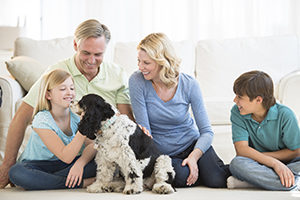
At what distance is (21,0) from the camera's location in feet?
16.8

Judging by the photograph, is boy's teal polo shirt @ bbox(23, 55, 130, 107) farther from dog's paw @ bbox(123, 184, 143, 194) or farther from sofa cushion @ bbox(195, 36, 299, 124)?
sofa cushion @ bbox(195, 36, 299, 124)

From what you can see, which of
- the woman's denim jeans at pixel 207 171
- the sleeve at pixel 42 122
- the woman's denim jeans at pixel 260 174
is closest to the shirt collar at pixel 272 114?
Answer: the woman's denim jeans at pixel 260 174

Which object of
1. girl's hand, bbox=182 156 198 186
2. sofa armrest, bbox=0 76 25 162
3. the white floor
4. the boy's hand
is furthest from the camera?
sofa armrest, bbox=0 76 25 162

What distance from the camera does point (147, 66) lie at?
227cm

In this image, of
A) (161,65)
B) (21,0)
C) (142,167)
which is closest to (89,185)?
(142,167)

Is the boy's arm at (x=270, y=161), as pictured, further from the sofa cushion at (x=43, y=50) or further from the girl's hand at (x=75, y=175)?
the sofa cushion at (x=43, y=50)

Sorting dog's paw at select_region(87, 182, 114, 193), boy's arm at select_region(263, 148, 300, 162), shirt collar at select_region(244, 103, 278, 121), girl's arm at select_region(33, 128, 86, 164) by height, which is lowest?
dog's paw at select_region(87, 182, 114, 193)

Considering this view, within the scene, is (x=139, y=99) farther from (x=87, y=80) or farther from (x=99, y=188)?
(x=99, y=188)

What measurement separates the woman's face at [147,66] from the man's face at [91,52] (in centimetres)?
26

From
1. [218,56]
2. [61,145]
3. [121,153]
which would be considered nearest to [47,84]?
[61,145]

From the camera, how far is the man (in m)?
2.33

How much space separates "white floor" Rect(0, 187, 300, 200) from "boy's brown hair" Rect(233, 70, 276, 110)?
1.66 feet

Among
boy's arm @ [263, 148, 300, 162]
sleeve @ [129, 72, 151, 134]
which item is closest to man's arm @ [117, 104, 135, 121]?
sleeve @ [129, 72, 151, 134]

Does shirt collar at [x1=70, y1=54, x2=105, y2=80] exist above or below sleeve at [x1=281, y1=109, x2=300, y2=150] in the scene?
above
